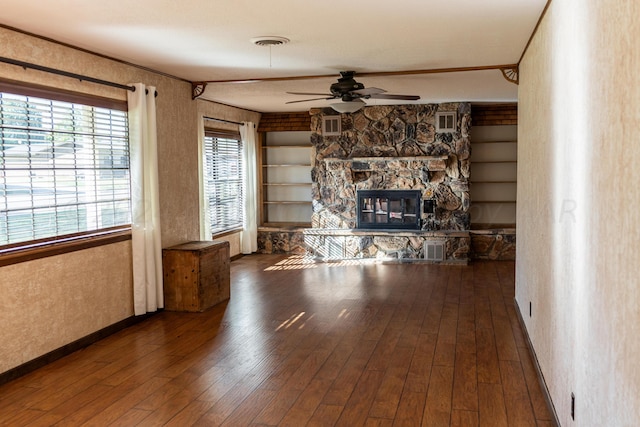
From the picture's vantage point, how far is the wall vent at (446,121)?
928 cm

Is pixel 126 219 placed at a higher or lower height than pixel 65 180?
lower

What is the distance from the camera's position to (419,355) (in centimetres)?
473

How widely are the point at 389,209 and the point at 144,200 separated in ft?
15.6

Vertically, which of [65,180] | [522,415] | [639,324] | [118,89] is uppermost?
[118,89]

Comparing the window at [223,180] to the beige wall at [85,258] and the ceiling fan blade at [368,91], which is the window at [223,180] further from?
the ceiling fan blade at [368,91]

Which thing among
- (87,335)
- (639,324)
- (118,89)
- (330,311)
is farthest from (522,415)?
(118,89)

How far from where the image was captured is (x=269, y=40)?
4.76 metres

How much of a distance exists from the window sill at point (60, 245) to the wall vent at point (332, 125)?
4703 millimetres

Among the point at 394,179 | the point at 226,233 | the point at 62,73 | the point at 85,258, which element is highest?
the point at 62,73

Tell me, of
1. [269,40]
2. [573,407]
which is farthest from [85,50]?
[573,407]

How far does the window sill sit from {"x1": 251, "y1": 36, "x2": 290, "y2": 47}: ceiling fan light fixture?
7.28ft

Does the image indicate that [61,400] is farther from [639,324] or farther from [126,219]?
[639,324]

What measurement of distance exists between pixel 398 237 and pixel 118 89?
16.8ft

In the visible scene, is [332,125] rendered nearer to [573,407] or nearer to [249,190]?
[249,190]
